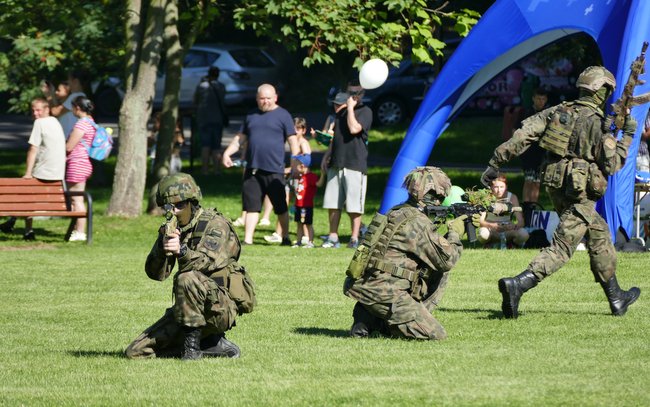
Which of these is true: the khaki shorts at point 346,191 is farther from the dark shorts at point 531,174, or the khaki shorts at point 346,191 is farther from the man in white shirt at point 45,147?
the man in white shirt at point 45,147

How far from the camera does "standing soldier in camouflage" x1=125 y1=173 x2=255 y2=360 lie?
830cm

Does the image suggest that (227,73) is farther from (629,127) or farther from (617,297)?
Answer: (617,297)

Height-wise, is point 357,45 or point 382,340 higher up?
point 357,45

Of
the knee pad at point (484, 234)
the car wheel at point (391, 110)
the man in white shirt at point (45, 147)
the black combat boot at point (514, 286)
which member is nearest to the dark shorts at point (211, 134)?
the car wheel at point (391, 110)

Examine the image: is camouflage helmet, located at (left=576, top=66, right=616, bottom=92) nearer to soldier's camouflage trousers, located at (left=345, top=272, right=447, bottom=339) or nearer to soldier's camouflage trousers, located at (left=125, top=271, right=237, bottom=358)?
soldier's camouflage trousers, located at (left=345, top=272, right=447, bottom=339)

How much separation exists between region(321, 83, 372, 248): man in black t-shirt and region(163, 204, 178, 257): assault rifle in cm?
778

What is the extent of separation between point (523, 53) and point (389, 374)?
32.8 feet

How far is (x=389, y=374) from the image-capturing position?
26.5ft

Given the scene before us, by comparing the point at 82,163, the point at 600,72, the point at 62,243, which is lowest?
the point at 62,243

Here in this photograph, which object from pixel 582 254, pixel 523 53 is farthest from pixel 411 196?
pixel 523 53

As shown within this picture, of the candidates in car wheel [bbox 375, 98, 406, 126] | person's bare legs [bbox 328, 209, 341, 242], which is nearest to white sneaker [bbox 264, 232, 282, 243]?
person's bare legs [bbox 328, 209, 341, 242]

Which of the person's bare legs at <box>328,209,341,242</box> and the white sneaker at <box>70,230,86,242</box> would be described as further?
the white sneaker at <box>70,230,86,242</box>

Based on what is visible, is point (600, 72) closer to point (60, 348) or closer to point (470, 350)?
point (470, 350)

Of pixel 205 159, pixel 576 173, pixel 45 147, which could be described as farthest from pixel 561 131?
pixel 205 159
